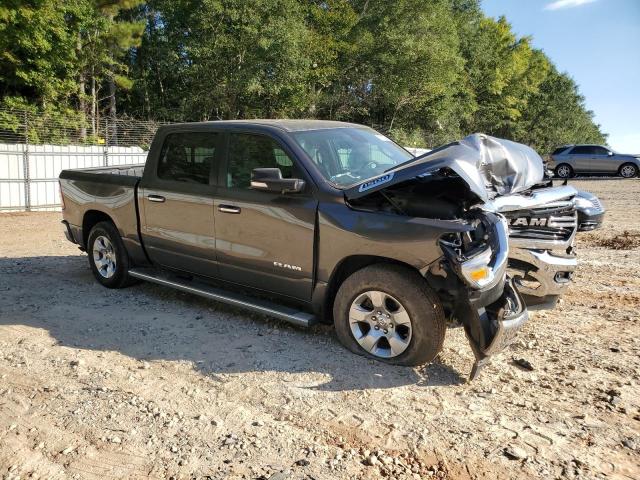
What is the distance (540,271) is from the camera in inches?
159

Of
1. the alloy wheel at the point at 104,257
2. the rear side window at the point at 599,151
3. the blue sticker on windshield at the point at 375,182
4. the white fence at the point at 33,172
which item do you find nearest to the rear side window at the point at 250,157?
the blue sticker on windshield at the point at 375,182

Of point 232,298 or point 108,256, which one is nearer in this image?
point 232,298

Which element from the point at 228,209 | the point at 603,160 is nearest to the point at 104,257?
the point at 228,209

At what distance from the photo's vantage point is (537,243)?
4.02 m

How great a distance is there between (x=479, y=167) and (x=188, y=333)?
114 inches

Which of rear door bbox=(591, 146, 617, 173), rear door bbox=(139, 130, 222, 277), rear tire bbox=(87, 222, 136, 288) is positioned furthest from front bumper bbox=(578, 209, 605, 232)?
rear door bbox=(591, 146, 617, 173)

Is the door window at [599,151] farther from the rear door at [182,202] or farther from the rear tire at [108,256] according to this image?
the rear tire at [108,256]

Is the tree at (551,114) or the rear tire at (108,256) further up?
the tree at (551,114)

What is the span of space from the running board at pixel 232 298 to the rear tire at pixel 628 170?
937 inches

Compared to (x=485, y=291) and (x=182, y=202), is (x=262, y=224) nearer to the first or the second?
(x=182, y=202)

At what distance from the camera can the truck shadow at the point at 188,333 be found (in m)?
3.86

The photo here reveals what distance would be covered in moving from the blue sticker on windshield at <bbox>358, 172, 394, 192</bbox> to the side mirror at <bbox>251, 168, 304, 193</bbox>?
1.74ft

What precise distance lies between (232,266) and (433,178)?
6.76 feet

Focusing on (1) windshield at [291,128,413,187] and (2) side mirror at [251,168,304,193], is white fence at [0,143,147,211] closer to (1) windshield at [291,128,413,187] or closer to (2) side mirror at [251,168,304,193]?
(1) windshield at [291,128,413,187]
